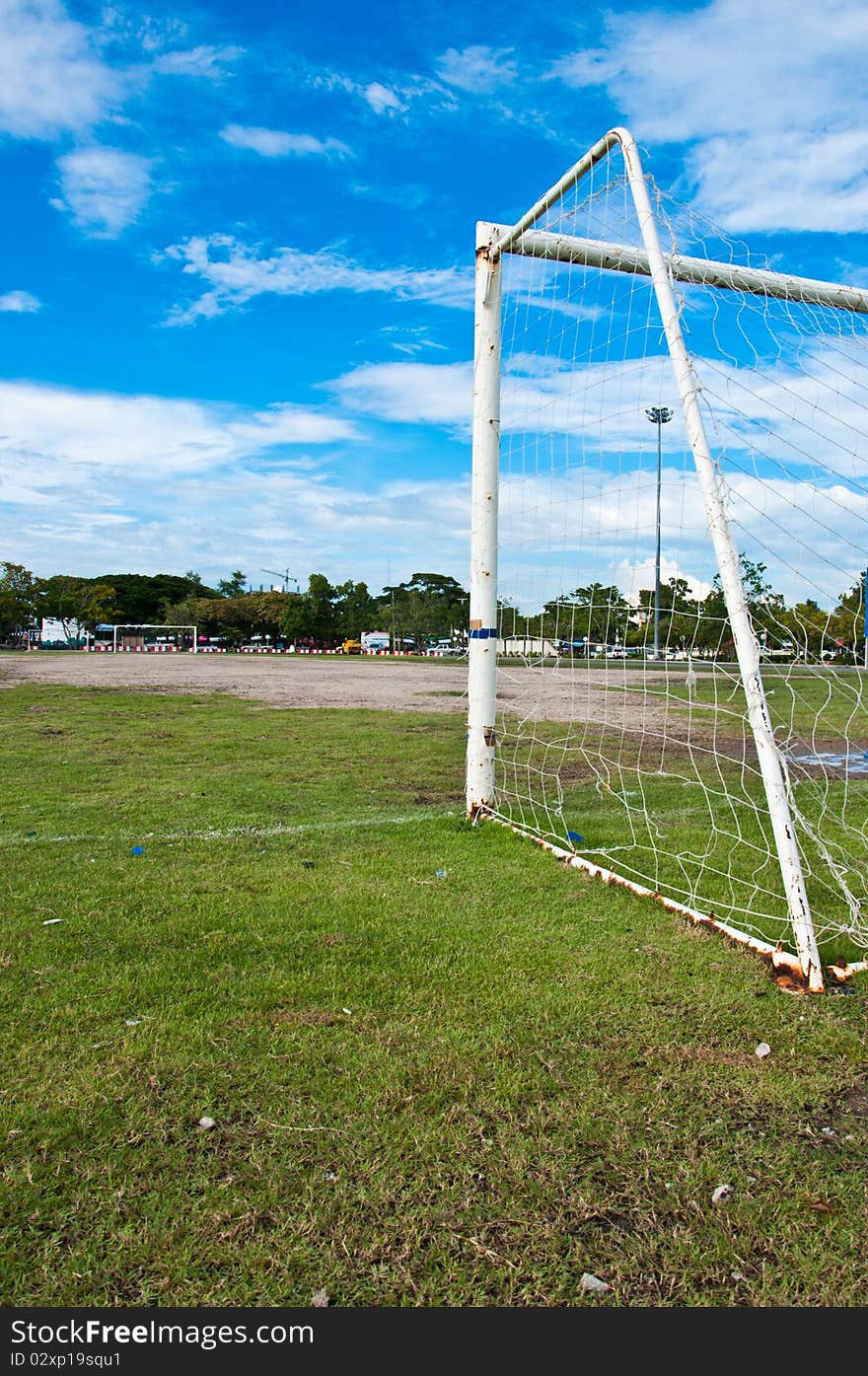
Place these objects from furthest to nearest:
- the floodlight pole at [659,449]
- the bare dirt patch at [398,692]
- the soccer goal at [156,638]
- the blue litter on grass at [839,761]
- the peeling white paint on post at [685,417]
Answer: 1. the soccer goal at [156,638]
2. the bare dirt patch at [398,692]
3. the blue litter on grass at [839,761]
4. the floodlight pole at [659,449]
5. the peeling white paint on post at [685,417]

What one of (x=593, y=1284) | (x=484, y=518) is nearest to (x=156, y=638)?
(x=484, y=518)

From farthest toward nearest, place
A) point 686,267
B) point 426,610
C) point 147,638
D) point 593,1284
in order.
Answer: point 147,638 → point 426,610 → point 686,267 → point 593,1284

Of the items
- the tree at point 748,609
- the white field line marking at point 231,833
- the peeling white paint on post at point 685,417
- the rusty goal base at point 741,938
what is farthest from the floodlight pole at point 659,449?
the white field line marking at point 231,833

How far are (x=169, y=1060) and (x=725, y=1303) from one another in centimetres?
146

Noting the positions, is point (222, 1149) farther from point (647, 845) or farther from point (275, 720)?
point (275, 720)

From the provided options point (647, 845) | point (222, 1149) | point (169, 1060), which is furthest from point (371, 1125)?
point (647, 845)

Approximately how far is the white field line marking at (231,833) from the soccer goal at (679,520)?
545 millimetres

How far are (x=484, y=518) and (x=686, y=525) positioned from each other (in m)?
1.72

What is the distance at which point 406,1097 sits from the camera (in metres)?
2.13

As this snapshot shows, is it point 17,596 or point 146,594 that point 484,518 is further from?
point 146,594

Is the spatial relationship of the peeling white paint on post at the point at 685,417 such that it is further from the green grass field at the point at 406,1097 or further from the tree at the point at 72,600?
the tree at the point at 72,600

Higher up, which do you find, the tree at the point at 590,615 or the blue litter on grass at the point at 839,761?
the tree at the point at 590,615

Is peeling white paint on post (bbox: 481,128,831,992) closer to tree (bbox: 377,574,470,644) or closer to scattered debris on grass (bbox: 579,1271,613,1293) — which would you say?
scattered debris on grass (bbox: 579,1271,613,1293)

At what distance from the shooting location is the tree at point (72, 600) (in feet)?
209
